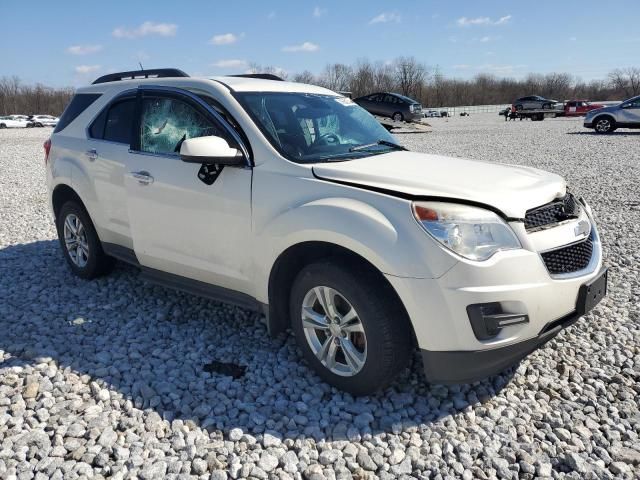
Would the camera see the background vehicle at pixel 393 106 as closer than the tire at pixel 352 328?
No

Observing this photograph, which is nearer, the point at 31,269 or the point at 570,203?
the point at 570,203

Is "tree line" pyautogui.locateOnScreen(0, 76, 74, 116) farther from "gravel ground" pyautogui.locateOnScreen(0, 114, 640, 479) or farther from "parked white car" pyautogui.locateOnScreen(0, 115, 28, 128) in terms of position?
"gravel ground" pyautogui.locateOnScreen(0, 114, 640, 479)

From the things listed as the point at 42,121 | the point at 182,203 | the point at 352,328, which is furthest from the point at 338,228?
the point at 42,121

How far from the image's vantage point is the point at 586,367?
11.3 ft

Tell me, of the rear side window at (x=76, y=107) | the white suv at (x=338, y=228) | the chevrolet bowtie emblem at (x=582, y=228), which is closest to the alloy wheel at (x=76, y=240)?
the white suv at (x=338, y=228)

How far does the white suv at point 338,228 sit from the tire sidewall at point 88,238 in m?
0.39

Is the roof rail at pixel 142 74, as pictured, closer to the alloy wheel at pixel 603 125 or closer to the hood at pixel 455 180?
the hood at pixel 455 180

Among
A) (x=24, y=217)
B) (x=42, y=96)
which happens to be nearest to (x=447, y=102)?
(x=42, y=96)

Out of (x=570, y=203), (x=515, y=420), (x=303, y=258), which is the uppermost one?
(x=570, y=203)

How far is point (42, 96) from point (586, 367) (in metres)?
91.3

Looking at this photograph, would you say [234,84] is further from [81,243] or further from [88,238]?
[81,243]

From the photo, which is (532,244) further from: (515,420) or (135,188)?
(135,188)

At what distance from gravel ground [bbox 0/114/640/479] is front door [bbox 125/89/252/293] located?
1.97 ft

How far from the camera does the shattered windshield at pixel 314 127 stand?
3482 mm
